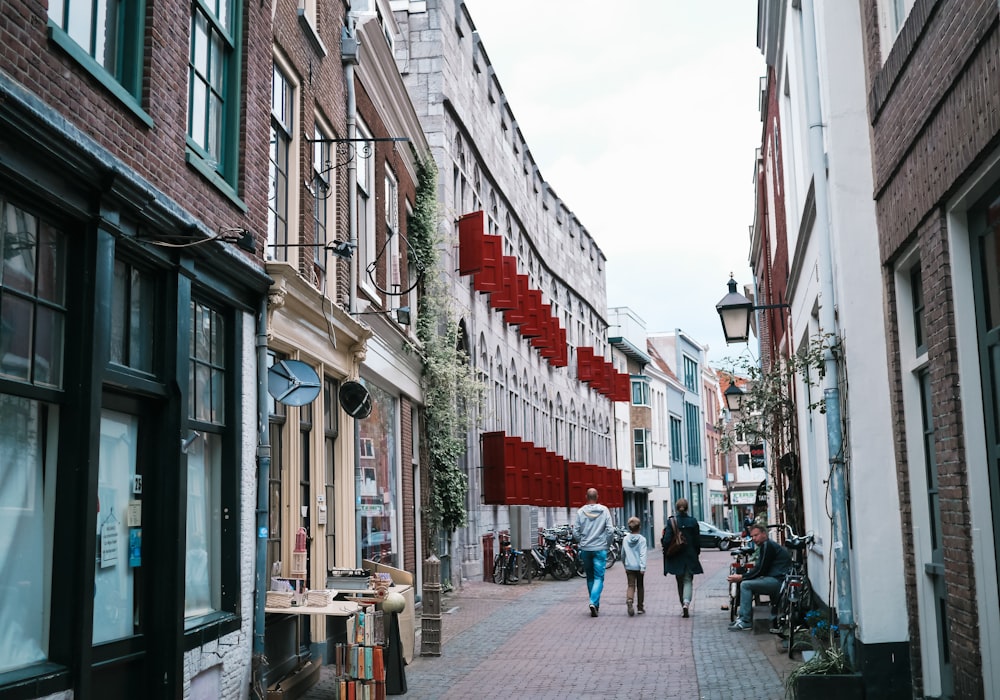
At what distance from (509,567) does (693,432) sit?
4123cm

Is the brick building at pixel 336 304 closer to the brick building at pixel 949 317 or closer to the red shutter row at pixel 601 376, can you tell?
the brick building at pixel 949 317

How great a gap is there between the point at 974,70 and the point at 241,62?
228 inches

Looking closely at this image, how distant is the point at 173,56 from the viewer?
24.7 ft

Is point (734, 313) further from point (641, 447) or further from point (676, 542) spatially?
point (641, 447)

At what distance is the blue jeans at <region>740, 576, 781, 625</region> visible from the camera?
13.3 m

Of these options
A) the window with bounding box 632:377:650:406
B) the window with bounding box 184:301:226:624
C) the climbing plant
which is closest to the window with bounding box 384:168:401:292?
the climbing plant

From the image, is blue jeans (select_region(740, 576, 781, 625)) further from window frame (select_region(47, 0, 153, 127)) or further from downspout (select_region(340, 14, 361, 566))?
window frame (select_region(47, 0, 153, 127))

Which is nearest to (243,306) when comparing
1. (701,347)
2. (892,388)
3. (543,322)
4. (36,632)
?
(36,632)

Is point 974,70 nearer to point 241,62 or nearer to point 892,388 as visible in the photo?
point 892,388

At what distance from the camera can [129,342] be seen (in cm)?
700

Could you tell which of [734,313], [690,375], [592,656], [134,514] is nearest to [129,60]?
[134,514]

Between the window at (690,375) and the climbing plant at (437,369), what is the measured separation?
4376 cm

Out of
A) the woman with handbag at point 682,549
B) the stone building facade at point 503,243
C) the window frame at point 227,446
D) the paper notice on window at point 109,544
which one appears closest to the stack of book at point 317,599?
the window frame at point 227,446

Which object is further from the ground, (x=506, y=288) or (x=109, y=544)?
(x=506, y=288)
